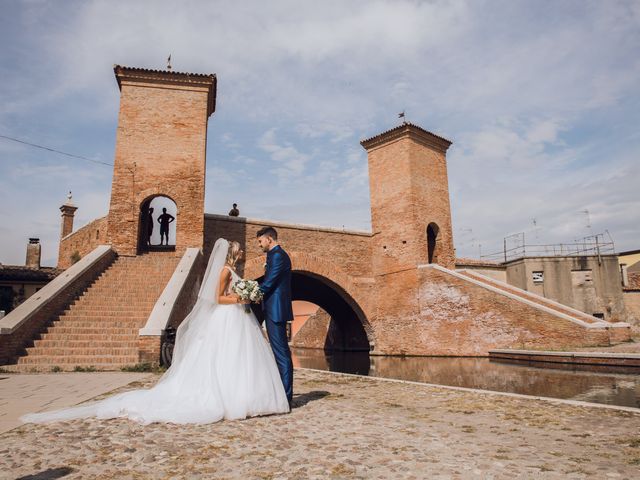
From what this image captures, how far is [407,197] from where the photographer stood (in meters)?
18.6

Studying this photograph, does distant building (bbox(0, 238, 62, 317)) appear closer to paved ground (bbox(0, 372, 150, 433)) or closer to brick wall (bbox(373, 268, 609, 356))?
paved ground (bbox(0, 372, 150, 433))

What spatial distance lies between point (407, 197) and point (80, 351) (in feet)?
46.7

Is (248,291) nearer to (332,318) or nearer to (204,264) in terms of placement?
(204,264)

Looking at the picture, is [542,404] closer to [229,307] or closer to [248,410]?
[248,410]

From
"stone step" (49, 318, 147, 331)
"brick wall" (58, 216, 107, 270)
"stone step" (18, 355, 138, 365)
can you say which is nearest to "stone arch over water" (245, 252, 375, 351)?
"brick wall" (58, 216, 107, 270)

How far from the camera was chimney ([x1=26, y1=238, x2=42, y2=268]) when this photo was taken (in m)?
22.7

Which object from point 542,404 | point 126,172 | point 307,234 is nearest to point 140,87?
point 126,172

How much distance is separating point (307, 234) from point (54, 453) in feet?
48.9

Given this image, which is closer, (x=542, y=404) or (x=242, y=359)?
(x=242, y=359)

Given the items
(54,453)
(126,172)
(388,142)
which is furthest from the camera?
(388,142)

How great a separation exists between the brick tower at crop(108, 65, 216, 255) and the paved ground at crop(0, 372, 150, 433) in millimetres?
7567

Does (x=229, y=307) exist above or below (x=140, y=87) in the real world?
below

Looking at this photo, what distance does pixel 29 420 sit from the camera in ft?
12.0

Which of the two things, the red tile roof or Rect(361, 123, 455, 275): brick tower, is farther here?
the red tile roof
